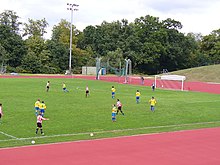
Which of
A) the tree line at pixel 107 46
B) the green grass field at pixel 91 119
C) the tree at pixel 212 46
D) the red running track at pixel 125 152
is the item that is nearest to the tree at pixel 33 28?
the tree line at pixel 107 46

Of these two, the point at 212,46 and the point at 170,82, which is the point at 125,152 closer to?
the point at 170,82

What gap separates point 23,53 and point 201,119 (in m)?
69.6

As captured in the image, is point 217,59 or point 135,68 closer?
point 135,68

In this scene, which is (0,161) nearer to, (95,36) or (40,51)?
(40,51)

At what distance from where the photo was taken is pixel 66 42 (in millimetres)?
102875

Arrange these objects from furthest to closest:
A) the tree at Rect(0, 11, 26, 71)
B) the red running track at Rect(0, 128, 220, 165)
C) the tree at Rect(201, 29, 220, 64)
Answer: the tree at Rect(201, 29, 220, 64) < the tree at Rect(0, 11, 26, 71) < the red running track at Rect(0, 128, 220, 165)

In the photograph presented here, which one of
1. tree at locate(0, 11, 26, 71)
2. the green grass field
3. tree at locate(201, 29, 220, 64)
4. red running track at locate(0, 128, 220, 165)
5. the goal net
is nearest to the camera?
red running track at locate(0, 128, 220, 165)

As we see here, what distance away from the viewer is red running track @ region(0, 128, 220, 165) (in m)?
14.0

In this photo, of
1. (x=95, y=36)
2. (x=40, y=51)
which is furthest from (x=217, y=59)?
(x=40, y=51)

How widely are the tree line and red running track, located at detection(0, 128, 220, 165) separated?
69303mm

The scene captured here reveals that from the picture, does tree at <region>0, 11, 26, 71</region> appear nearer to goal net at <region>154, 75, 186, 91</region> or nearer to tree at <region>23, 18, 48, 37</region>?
tree at <region>23, 18, 48, 37</region>

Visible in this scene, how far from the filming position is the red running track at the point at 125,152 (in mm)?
14016

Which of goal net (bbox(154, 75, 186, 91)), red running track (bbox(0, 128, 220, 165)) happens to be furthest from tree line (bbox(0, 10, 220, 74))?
red running track (bbox(0, 128, 220, 165))

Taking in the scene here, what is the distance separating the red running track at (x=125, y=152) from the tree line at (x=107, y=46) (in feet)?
227
